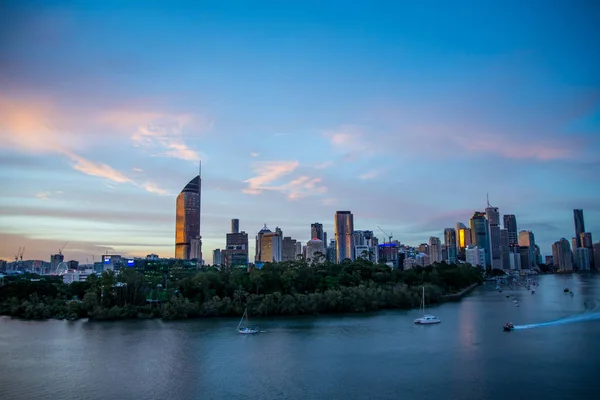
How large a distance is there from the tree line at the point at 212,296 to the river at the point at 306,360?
18.7 feet

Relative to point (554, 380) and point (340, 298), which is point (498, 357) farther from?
point (340, 298)

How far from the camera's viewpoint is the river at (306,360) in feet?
79.8

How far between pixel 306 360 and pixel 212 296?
2791 centimetres

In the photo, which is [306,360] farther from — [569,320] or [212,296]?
[569,320]

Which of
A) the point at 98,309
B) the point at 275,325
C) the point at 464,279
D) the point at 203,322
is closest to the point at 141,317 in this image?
the point at 98,309

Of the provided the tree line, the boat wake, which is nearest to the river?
the boat wake

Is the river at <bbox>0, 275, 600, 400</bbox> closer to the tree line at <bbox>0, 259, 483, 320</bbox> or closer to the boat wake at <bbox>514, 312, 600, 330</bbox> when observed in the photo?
the boat wake at <bbox>514, 312, 600, 330</bbox>

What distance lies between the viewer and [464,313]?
54.1m

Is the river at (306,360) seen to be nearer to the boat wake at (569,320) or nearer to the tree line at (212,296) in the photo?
the boat wake at (569,320)

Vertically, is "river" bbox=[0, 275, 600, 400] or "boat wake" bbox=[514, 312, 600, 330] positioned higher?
"boat wake" bbox=[514, 312, 600, 330]

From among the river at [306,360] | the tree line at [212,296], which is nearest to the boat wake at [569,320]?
the river at [306,360]

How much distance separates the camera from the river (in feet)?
79.8

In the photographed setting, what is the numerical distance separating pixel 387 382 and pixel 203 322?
1099 inches

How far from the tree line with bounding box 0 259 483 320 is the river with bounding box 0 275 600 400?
224 inches
